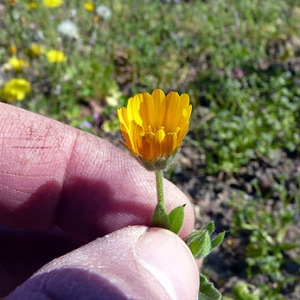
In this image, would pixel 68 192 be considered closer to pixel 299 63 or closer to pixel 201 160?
pixel 201 160

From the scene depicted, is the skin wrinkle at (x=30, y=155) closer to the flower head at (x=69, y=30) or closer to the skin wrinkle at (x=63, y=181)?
the skin wrinkle at (x=63, y=181)

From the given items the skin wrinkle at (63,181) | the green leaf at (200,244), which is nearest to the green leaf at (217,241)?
the green leaf at (200,244)

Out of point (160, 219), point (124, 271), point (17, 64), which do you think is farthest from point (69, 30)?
point (124, 271)

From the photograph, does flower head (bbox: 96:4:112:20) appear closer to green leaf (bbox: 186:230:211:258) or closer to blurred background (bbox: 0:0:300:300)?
blurred background (bbox: 0:0:300:300)

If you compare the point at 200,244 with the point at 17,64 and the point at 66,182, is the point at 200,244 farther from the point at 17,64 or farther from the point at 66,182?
the point at 17,64

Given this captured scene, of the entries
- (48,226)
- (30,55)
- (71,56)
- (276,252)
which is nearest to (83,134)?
(48,226)

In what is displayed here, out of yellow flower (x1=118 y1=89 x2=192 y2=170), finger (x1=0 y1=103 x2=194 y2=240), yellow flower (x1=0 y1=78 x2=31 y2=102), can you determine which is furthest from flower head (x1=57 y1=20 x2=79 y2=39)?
yellow flower (x1=118 y1=89 x2=192 y2=170)
